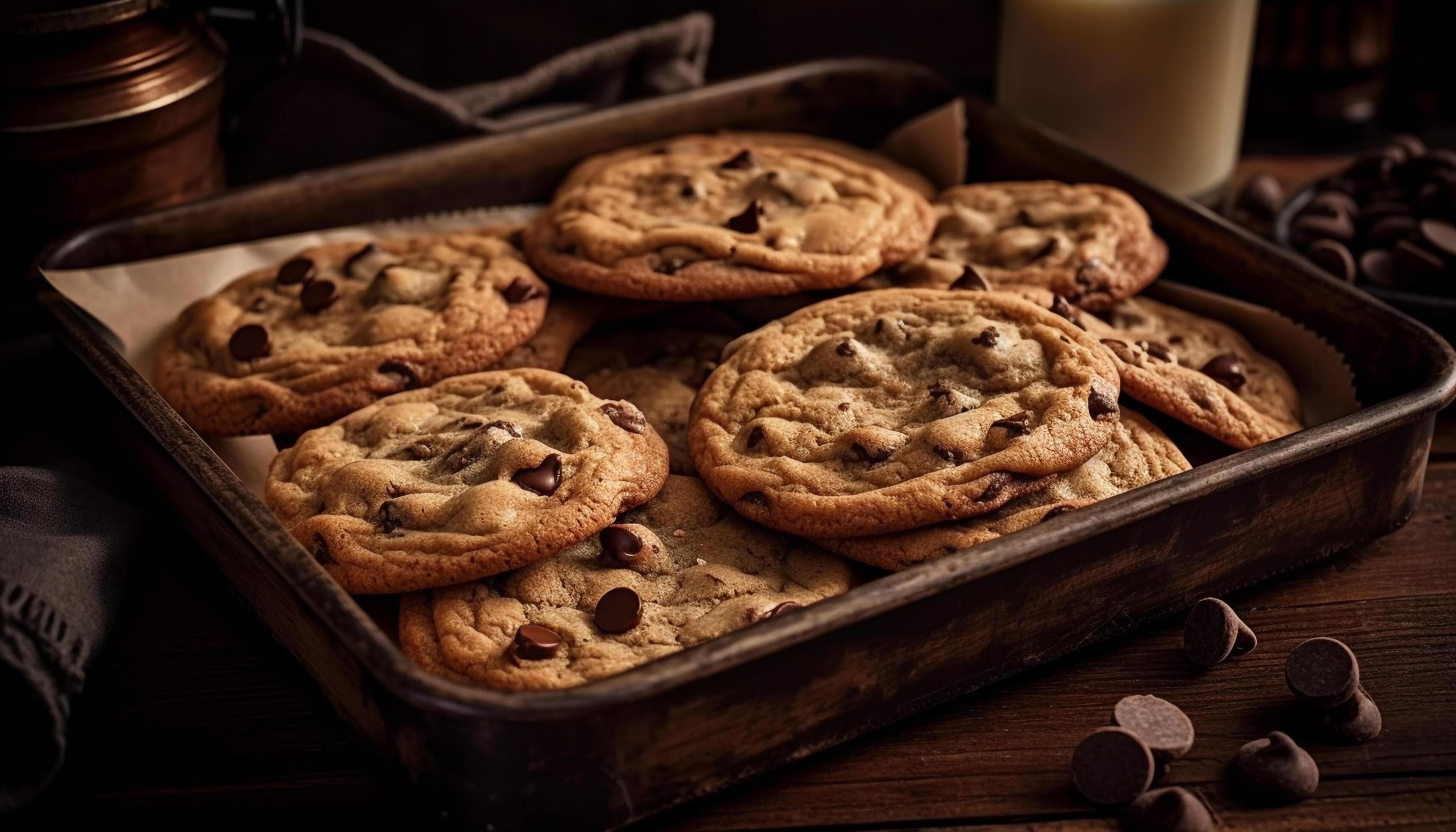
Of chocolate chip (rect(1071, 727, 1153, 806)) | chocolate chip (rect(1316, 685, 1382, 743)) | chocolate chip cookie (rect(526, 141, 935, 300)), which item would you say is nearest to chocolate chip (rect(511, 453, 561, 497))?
chocolate chip cookie (rect(526, 141, 935, 300))

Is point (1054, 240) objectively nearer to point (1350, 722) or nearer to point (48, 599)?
point (1350, 722)

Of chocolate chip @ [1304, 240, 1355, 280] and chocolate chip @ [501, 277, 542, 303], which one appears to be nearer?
chocolate chip @ [501, 277, 542, 303]

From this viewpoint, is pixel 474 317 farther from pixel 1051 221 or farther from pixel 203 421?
pixel 1051 221

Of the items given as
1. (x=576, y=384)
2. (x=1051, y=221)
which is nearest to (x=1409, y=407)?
(x=1051, y=221)

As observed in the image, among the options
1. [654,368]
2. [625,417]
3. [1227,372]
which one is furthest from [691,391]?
[1227,372]

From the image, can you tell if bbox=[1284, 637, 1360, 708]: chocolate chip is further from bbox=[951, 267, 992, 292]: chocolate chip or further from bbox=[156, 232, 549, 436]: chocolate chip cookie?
bbox=[156, 232, 549, 436]: chocolate chip cookie

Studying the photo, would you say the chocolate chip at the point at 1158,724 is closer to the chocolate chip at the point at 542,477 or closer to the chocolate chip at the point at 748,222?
the chocolate chip at the point at 542,477
